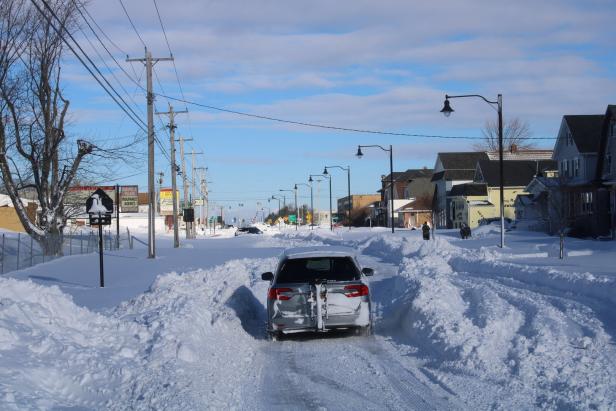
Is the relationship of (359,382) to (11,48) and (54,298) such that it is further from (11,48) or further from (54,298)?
(11,48)

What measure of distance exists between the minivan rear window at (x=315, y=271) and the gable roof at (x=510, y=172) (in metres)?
67.0

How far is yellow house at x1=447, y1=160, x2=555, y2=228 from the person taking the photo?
255 ft

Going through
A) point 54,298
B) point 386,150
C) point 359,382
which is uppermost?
point 386,150

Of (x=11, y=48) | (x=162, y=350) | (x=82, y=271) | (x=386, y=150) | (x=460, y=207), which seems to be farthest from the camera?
(x=460, y=207)

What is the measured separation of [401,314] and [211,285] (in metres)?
6.37

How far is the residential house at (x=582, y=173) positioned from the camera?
48344mm

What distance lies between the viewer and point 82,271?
28.7m

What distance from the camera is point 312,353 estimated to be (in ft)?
38.4

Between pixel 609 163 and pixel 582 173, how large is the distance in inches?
230

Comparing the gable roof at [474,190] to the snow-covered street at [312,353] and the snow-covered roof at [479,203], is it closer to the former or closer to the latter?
the snow-covered roof at [479,203]

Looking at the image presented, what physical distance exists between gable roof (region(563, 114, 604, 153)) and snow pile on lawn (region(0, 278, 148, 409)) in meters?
46.4

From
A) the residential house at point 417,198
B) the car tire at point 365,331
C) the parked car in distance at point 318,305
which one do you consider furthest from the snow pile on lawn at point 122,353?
the residential house at point 417,198

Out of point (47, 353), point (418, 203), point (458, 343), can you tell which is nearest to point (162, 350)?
point (47, 353)

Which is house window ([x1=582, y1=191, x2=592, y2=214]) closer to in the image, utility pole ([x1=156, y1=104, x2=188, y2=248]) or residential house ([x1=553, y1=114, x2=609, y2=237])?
residential house ([x1=553, y1=114, x2=609, y2=237])
